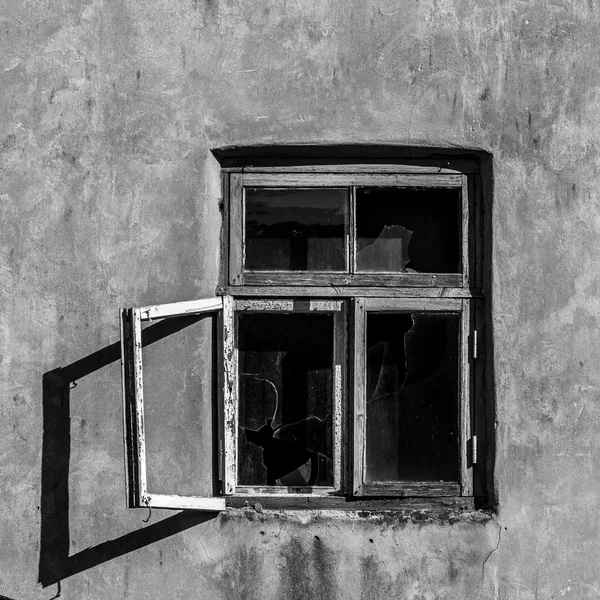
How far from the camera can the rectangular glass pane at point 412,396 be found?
10.1 feet

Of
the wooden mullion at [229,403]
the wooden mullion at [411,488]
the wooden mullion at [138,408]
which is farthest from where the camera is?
the wooden mullion at [411,488]

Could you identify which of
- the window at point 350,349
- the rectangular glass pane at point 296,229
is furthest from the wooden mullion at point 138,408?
the rectangular glass pane at point 296,229

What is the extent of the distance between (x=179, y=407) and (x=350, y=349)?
0.71 metres

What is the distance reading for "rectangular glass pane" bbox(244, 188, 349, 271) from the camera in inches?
123

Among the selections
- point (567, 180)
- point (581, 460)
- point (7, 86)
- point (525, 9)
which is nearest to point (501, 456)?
point (581, 460)

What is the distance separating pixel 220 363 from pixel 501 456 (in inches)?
45.0

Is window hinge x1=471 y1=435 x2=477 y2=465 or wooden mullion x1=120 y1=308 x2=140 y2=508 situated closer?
wooden mullion x1=120 y1=308 x2=140 y2=508

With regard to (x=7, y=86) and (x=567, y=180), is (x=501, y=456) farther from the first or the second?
(x=7, y=86)

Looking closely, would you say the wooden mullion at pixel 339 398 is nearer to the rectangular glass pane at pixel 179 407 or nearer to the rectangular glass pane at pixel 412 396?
the rectangular glass pane at pixel 412 396

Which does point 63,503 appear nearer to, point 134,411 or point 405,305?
point 134,411

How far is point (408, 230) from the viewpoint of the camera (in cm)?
317

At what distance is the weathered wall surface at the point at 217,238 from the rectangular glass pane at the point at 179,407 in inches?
4.6

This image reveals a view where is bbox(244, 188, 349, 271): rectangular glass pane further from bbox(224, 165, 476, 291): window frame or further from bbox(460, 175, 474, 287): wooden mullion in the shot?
bbox(460, 175, 474, 287): wooden mullion

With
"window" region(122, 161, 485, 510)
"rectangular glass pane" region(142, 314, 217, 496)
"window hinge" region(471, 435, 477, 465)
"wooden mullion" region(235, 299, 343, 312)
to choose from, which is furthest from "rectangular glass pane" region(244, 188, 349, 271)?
"window hinge" region(471, 435, 477, 465)
